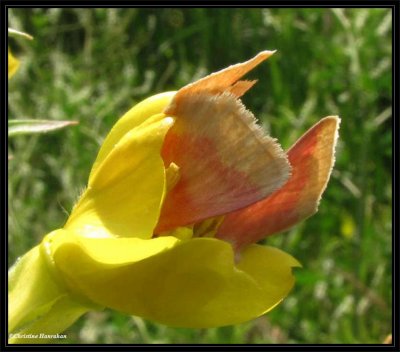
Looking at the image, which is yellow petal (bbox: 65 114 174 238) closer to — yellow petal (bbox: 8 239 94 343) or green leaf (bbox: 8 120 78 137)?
yellow petal (bbox: 8 239 94 343)

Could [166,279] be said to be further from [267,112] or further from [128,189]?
[267,112]

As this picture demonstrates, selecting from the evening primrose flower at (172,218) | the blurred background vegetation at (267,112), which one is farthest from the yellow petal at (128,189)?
the blurred background vegetation at (267,112)

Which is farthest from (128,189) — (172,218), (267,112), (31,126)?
(267,112)

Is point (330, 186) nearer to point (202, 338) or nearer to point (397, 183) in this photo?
point (397, 183)

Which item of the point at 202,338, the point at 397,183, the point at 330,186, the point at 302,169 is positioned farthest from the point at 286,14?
the point at 302,169

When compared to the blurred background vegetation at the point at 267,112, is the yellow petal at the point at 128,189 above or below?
above

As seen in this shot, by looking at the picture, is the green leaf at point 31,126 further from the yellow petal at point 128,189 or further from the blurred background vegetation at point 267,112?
the blurred background vegetation at point 267,112
